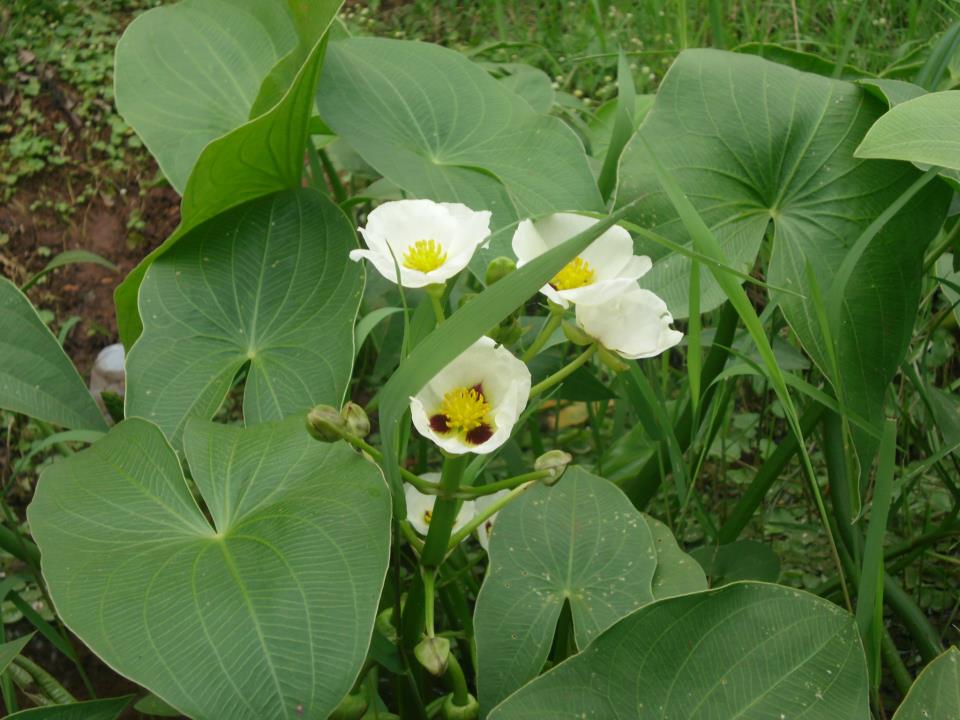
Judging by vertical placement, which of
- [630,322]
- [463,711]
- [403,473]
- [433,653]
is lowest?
[463,711]

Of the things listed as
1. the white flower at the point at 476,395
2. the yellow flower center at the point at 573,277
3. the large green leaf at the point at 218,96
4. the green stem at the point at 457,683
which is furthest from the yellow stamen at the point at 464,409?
the large green leaf at the point at 218,96

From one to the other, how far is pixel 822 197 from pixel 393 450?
50cm

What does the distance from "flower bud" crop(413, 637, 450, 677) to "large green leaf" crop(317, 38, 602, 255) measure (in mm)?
356

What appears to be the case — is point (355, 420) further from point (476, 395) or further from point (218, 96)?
point (218, 96)

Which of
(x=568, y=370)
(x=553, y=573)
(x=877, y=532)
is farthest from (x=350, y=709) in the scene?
(x=877, y=532)

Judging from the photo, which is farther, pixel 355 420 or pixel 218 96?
pixel 218 96

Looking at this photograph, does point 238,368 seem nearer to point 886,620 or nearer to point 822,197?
point 822,197

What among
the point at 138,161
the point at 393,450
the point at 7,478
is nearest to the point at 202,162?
the point at 393,450

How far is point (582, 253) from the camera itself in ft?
2.36

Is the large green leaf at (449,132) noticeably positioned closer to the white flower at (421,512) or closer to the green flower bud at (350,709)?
the white flower at (421,512)

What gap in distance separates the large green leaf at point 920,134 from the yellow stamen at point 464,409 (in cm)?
35

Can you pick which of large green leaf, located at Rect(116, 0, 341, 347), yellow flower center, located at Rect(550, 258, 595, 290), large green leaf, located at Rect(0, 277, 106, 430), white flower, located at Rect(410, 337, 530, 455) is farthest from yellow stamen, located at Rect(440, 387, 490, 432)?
large green leaf, located at Rect(0, 277, 106, 430)

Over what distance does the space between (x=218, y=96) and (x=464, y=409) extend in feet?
1.86


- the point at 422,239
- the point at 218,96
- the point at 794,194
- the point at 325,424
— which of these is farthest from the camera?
the point at 218,96
